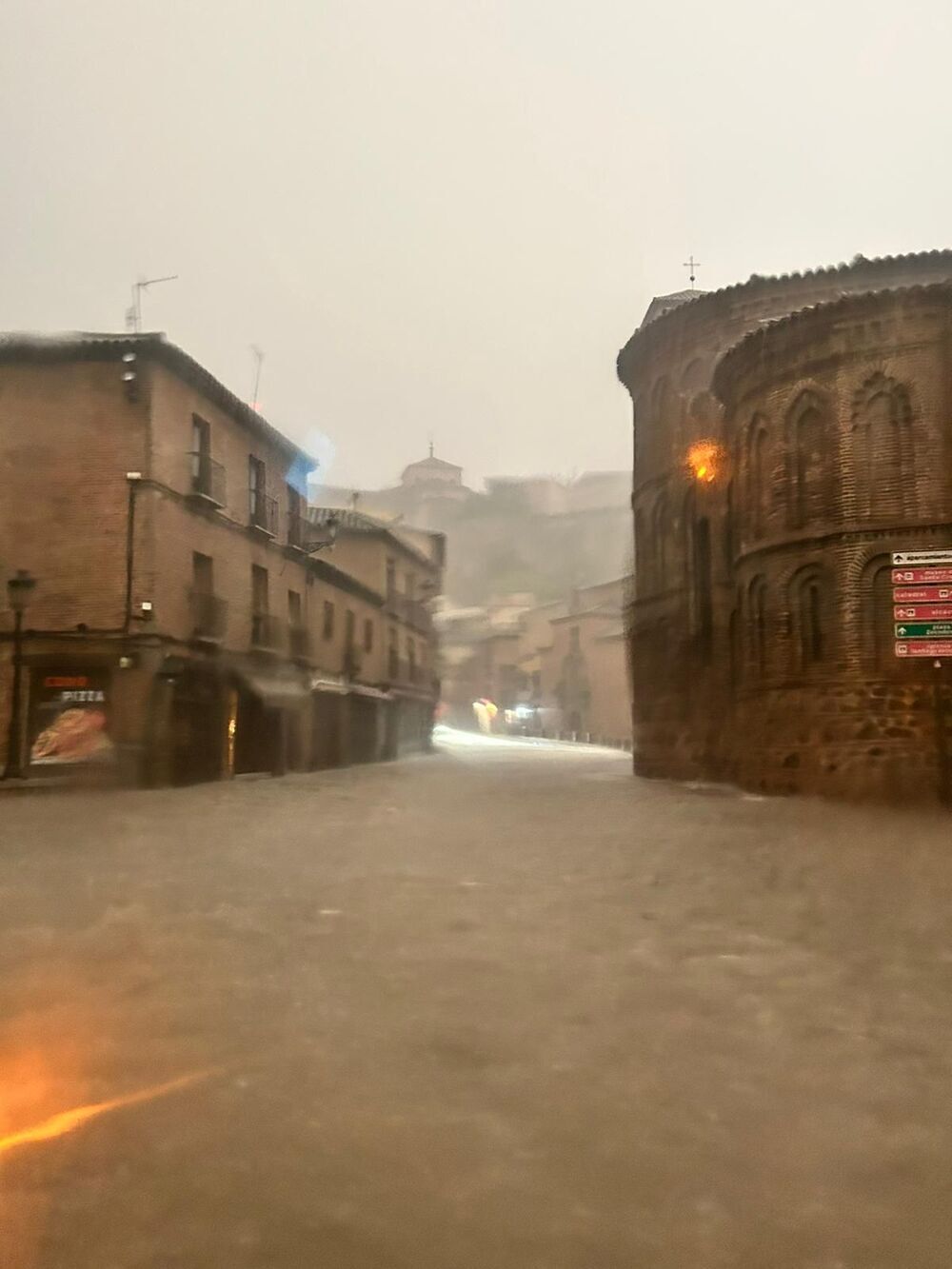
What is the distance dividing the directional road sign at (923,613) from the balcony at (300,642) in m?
15.9

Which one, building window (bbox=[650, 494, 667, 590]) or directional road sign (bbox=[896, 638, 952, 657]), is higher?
building window (bbox=[650, 494, 667, 590])

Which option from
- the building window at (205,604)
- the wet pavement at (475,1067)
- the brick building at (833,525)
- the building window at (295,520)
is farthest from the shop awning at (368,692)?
the wet pavement at (475,1067)

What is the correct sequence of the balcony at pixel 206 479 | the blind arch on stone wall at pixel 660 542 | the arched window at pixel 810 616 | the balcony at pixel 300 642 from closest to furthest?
the arched window at pixel 810 616 → the balcony at pixel 206 479 → the balcony at pixel 300 642 → the blind arch on stone wall at pixel 660 542

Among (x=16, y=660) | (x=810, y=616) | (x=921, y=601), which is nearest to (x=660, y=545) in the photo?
(x=810, y=616)

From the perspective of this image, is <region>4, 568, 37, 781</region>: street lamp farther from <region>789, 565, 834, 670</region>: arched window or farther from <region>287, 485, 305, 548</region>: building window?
<region>789, 565, 834, 670</region>: arched window

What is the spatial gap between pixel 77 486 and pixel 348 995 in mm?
17570

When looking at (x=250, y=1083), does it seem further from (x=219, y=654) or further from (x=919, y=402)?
(x=219, y=654)

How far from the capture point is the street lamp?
19250 mm

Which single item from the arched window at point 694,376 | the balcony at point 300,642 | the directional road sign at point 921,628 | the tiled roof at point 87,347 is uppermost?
the arched window at point 694,376

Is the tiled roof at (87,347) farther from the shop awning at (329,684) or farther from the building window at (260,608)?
the shop awning at (329,684)

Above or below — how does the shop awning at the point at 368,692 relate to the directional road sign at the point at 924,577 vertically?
below

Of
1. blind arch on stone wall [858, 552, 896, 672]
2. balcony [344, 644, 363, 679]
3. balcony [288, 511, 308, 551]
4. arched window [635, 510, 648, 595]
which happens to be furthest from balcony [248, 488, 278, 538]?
blind arch on stone wall [858, 552, 896, 672]

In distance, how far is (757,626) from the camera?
68.4 feet

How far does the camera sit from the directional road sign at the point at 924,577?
16.2 metres
